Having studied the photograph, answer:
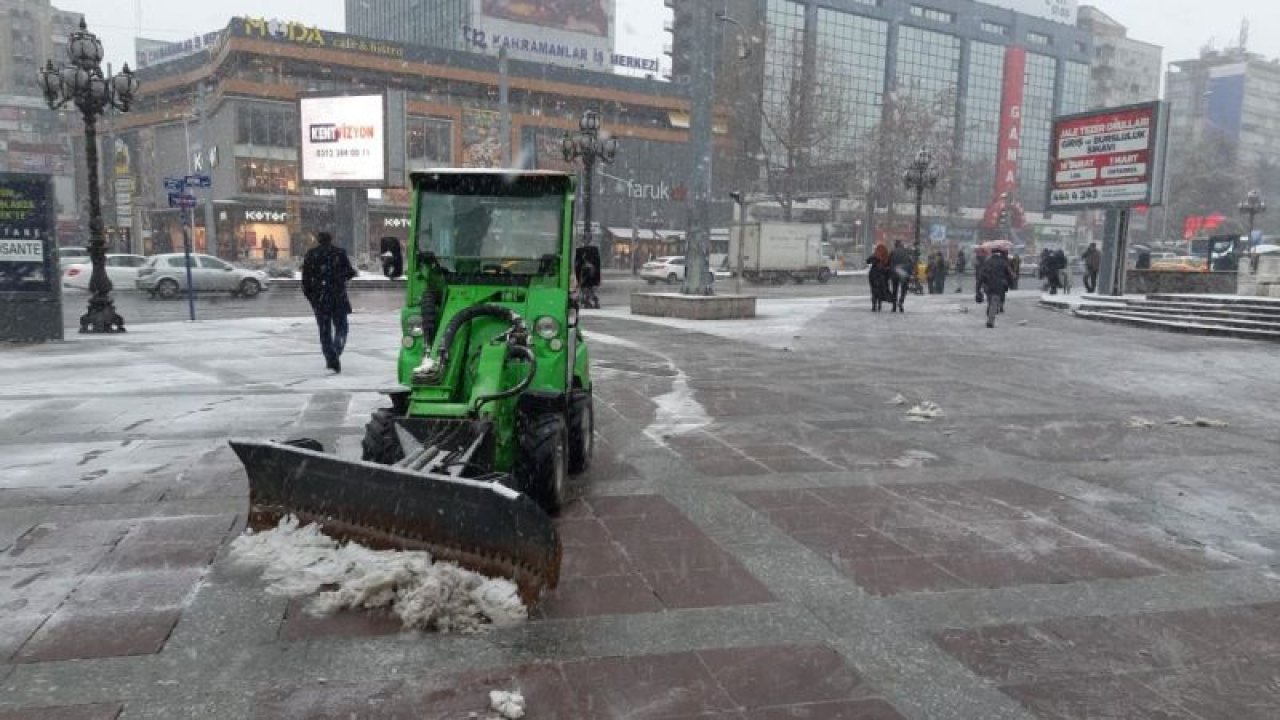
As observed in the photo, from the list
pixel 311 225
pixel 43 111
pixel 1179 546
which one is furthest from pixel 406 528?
pixel 43 111

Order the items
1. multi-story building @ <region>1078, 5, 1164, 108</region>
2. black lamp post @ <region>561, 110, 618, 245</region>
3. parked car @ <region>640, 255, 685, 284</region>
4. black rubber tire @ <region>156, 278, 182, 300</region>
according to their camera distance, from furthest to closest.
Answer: multi-story building @ <region>1078, 5, 1164, 108</region> < parked car @ <region>640, 255, 685, 284</region> < black rubber tire @ <region>156, 278, 182, 300</region> < black lamp post @ <region>561, 110, 618, 245</region>

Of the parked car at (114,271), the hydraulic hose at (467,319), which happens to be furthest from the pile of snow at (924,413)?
the parked car at (114,271)

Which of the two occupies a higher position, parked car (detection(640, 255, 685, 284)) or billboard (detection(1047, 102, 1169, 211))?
billboard (detection(1047, 102, 1169, 211))

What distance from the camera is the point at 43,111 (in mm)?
82938

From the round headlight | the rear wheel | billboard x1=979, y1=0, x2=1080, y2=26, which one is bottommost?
the rear wheel

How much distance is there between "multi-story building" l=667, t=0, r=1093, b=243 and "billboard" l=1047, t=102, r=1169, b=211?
30.2m

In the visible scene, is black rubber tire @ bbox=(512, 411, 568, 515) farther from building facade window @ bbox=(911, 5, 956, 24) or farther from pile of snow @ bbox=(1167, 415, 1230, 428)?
building facade window @ bbox=(911, 5, 956, 24)

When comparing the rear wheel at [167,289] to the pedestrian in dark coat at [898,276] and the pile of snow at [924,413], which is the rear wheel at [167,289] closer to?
the pedestrian in dark coat at [898,276]

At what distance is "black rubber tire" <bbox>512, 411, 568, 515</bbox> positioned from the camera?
16.7 ft

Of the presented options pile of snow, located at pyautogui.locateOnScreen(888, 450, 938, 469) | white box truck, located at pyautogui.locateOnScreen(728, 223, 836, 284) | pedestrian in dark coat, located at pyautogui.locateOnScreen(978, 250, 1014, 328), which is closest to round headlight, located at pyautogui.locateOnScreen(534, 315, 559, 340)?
pile of snow, located at pyautogui.locateOnScreen(888, 450, 938, 469)

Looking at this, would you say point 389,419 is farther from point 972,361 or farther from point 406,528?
point 972,361

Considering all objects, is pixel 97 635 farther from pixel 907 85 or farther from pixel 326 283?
pixel 907 85

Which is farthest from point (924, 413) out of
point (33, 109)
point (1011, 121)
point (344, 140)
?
point (33, 109)

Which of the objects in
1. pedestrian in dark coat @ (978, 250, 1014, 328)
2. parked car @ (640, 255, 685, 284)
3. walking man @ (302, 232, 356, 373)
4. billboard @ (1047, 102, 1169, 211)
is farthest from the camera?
parked car @ (640, 255, 685, 284)
